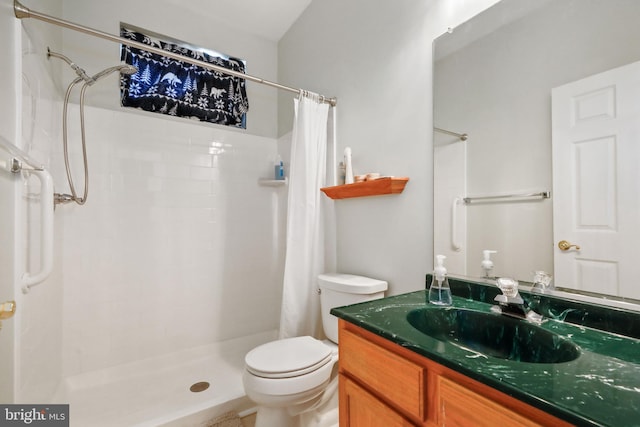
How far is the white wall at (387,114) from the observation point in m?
1.38

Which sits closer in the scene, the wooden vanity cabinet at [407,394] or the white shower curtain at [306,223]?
the wooden vanity cabinet at [407,394]

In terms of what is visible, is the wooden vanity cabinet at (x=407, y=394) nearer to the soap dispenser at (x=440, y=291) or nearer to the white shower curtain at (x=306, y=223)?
the soap dispenser at (x=440, y=291)

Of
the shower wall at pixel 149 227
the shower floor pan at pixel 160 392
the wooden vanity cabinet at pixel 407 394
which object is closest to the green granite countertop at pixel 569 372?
the wooden vanity cabinet at pixel 407 394

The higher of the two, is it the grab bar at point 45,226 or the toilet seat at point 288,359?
the grab bar at point 45,226

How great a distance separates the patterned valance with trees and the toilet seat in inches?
73.7

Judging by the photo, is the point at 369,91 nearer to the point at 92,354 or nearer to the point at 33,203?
the point at 33,203

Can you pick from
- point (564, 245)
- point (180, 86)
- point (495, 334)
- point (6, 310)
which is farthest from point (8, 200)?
point (564, 245)

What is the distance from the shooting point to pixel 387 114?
5.16ft

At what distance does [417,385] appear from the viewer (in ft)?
2.39

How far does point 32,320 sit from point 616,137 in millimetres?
2304

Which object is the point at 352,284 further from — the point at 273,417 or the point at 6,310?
the point at 6,310

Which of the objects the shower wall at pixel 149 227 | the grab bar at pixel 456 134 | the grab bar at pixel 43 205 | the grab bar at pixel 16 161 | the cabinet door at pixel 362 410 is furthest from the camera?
the shower wall at pixel 149 227

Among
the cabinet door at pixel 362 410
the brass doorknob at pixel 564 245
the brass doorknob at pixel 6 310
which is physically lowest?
the cabinet door at pixel 362 410

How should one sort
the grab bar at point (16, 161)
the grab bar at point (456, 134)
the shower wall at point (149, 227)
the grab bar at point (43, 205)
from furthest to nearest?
the shower wall at point (149, 227), the grab bar at point (456, 134), the grab bar at point (43, 205), the grab bar at point (16, 161)
